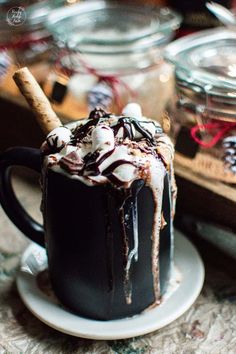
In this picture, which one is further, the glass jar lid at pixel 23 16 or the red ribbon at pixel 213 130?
the glass jar lid at pixel 23 16

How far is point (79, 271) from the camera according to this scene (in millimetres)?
516

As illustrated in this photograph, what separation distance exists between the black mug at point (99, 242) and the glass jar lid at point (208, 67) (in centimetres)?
14

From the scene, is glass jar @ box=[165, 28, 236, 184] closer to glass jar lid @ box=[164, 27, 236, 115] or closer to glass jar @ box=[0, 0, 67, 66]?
glass jar lid @ box=[164, 27, 236, 115]

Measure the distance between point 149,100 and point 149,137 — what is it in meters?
0.29

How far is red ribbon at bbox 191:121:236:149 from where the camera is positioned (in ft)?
2.03

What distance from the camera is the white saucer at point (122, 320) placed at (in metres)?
0.51

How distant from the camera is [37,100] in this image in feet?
1.80

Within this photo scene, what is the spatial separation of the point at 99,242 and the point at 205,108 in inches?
8.1

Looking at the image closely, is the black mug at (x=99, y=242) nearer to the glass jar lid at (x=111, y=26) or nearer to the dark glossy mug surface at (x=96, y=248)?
the dark glossy mug surface at (x=96, y=248)

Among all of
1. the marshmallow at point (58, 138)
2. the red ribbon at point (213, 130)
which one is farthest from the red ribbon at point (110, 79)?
the marshmallow at point (58, 138)

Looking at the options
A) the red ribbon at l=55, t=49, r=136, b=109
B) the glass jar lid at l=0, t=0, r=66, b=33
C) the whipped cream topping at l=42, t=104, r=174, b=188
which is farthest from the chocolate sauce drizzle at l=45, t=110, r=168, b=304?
the glass jar lid at l=0, t=0, r=66, b=33

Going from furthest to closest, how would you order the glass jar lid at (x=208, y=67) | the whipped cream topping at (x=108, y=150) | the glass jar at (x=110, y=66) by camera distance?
the glass jar at (x=110, y=66) < the glass jar lid at (x=208, y=67) < the whipped cream topping at (x=108, y=150)

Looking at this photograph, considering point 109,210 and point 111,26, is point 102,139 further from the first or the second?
point 111,26

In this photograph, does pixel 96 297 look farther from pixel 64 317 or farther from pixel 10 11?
pixel 10 11
